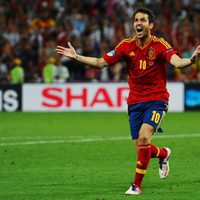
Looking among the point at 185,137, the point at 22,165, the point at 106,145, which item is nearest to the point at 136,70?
the point at 22,165

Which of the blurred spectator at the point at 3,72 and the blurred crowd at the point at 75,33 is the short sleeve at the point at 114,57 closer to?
the blurred crowd at the point at 75,33

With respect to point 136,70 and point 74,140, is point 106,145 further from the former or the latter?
point 136,70

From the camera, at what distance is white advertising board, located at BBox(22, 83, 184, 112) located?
2606 cm

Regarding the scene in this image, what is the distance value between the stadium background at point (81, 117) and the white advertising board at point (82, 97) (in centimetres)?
3

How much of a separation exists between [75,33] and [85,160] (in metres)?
15.3

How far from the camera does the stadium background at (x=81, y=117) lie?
11352 mm

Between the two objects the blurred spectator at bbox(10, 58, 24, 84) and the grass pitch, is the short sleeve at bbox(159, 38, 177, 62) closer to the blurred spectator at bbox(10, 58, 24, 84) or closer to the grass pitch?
the grass pitch

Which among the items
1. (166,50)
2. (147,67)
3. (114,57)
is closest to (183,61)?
(166,50)

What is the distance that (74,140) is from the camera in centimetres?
1788

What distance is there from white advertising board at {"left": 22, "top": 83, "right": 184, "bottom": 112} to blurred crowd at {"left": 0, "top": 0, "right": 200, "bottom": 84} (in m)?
0.51

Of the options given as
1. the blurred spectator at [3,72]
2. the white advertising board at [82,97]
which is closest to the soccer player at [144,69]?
the white advertising board at [82,97]

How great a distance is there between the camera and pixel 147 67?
10859mm

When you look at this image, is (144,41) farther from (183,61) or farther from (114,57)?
(183,61)

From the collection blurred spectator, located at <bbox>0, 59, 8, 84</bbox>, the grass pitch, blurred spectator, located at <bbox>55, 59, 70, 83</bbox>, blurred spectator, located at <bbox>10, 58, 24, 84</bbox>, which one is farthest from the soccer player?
blurred spectator, located at <bbox>0, 59, 8, 84</bbox>
